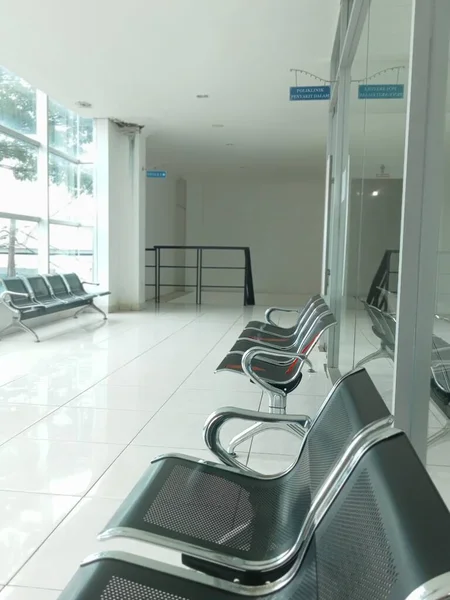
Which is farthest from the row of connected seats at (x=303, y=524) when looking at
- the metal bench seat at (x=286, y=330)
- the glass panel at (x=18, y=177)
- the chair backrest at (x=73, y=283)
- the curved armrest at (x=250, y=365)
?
the chair backrest at (x=73, y=283)

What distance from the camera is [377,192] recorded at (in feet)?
8.76

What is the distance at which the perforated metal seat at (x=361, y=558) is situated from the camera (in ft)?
2.03

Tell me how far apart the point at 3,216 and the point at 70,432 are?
4.62 metres

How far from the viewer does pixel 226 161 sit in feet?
42.9

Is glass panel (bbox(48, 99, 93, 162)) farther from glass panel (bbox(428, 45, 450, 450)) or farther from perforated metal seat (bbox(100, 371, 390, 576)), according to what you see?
perforated metal seat (bbox(100, 371, 390, 576))

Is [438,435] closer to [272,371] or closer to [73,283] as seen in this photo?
[272,371]

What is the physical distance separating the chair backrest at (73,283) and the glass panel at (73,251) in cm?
54

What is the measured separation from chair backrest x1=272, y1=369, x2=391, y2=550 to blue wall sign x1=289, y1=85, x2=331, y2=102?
501cm

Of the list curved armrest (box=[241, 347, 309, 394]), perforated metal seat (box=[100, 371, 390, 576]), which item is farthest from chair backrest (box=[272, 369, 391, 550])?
curved armrest (box=[241, 347, 309, 394])

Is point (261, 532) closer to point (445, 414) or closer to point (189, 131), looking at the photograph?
point (445, 414)

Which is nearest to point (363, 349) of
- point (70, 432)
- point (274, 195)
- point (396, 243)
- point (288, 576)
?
point (396, 243)

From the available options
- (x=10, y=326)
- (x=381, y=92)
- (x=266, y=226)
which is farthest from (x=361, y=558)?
(x=266, y=226)

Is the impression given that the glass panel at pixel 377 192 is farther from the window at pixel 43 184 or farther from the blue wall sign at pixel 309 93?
the window at pixel 43 184

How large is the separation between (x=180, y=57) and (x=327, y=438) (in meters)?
5.57
